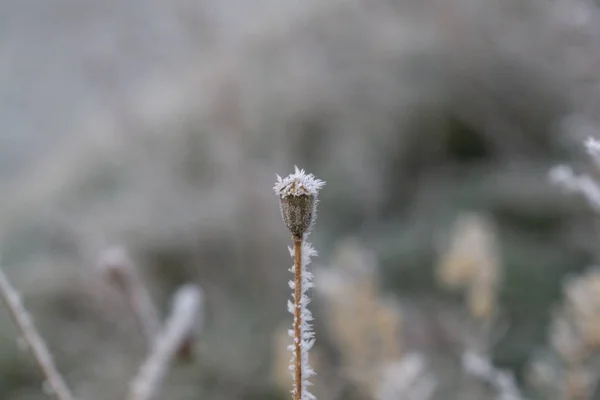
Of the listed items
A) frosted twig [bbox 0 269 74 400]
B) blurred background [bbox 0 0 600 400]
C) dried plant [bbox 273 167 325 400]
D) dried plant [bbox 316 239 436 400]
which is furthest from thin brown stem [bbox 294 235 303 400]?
blurred background [bbox 0 0 600 400]

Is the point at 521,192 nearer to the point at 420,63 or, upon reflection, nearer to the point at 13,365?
the point at 420,63

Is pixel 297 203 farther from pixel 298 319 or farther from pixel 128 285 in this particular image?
pixel 128 285

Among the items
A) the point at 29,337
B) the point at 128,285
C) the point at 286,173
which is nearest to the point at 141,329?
the point at 128,285

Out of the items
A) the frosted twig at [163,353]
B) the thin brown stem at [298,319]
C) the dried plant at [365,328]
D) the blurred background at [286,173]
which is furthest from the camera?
the blurred background at [286,173]

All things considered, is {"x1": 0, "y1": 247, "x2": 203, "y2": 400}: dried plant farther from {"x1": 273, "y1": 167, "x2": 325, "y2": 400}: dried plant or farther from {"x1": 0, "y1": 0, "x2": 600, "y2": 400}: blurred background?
{"x1": 0, "y1": 0, "x2": 600, "y2": 400}: blurred background

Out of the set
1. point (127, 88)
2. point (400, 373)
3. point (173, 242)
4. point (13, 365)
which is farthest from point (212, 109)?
point (400, 373)

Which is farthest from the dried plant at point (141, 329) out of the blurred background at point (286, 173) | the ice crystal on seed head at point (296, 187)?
the blurred background at point (286, 173)

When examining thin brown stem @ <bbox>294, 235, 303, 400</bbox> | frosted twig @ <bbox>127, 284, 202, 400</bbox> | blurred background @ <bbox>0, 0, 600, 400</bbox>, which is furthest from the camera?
blurred background @ <bbox>0, 0, 600, 400</bbox>

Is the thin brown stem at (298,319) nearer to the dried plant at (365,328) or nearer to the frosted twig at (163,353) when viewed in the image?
the frosted twig at (163,353)
